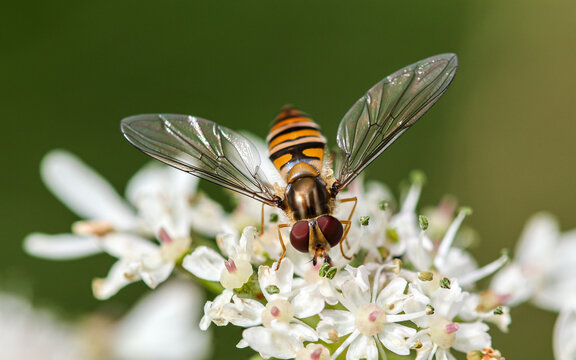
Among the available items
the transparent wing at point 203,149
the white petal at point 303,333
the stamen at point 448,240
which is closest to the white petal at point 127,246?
the transparent wing at point 203,149

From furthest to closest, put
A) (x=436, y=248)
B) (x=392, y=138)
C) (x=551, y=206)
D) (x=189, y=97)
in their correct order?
(x=551, y=206), (x=189, y=97), (x=436, y=248), (x=392, y=138)

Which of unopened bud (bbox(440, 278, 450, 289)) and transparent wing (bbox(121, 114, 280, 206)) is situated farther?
transparent wing (bbox(121, 114, 280, 206))

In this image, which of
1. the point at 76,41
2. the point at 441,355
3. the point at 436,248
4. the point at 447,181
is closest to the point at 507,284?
the point at 436,248

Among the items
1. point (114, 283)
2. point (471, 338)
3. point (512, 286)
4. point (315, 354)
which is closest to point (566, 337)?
point (512, 286)

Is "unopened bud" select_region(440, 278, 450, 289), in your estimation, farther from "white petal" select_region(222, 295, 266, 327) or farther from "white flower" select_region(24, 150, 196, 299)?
"white flower" select_region(24, 150, 196, 299)

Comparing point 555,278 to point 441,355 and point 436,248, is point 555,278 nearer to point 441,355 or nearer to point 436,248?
point 436,248

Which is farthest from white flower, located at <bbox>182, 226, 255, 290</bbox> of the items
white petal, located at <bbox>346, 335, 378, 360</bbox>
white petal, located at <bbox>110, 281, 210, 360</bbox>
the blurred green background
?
the blurred green background
